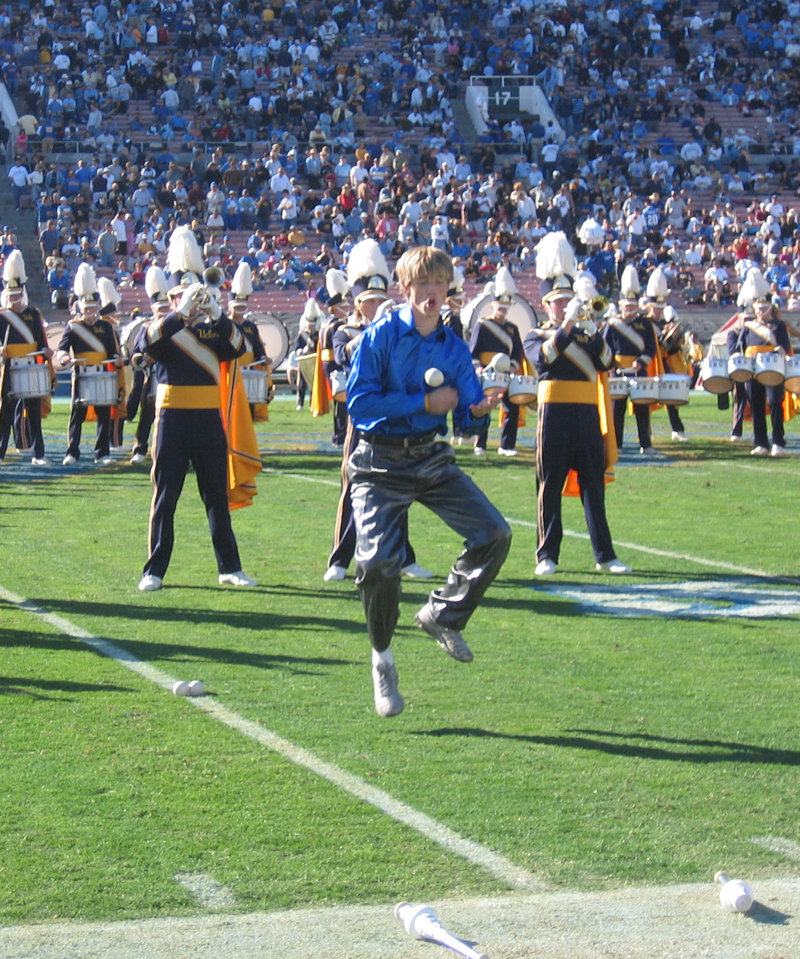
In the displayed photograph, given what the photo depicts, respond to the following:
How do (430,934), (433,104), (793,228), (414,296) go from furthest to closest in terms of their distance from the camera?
(433,104)
(793,228)
(414,296)
(430,934)

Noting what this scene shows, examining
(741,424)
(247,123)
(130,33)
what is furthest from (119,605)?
(130,33)

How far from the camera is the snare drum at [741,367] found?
1686 centimetres

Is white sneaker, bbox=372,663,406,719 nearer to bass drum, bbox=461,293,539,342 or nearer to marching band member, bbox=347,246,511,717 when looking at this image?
marching band member, bbox=347,246,511,717

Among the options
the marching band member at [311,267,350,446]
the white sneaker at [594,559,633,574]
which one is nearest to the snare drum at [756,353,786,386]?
the marching band member at [311,267,350,446]

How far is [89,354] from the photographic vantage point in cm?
1659

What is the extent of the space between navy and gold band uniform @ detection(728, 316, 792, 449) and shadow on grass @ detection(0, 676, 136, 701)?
12.0 meters

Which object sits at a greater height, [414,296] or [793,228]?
[793,228]

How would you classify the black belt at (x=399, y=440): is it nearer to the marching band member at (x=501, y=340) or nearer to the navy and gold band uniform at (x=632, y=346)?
the marching band member at (x=501, y=340)

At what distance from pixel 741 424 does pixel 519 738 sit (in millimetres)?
14017

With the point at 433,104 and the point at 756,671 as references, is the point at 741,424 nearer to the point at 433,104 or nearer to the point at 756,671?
the point at 756,671

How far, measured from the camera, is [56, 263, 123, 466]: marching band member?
16406mm

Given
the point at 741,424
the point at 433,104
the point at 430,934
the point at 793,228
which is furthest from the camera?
the point at 433,104

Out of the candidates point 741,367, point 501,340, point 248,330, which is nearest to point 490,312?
point 501,340

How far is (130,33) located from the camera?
125ft
